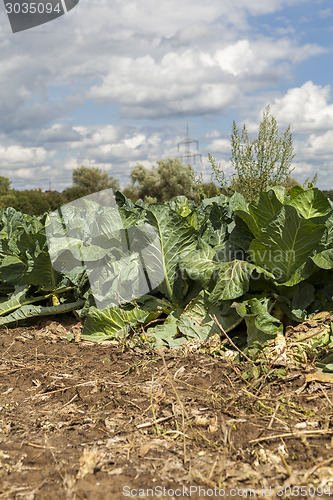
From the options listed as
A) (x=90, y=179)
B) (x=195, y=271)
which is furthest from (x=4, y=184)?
(x=195, y=271)

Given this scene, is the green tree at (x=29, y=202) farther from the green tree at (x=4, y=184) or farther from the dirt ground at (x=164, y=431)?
the dirt ground at (x=164, y=431)

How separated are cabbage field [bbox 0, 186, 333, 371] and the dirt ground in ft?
1.48

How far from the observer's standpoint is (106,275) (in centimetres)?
477

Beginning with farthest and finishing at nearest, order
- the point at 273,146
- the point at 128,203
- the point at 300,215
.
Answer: the point at 273,146
the point at 128,203
the point at 300,215

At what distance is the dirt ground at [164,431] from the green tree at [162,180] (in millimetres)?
35400

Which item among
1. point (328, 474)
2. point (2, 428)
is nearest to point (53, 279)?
point (2, 428)

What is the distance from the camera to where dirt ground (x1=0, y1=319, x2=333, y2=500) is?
218cm

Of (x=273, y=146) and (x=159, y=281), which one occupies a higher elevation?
(x=273, y=146)

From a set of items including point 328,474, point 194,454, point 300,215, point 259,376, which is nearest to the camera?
point 328,474

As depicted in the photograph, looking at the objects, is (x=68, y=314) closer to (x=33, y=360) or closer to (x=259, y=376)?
(x=33, y=360)

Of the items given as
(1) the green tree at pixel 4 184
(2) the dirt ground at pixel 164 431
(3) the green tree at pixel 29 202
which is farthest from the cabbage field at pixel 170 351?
(1) the green tree at pixel 4 184

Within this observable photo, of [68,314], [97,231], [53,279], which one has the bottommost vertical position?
[68,314]

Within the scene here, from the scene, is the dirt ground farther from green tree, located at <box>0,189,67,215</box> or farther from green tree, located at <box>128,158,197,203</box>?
green tree, located at <box>128,158,197,203</box>

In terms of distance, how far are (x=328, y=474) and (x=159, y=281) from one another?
265 cm
